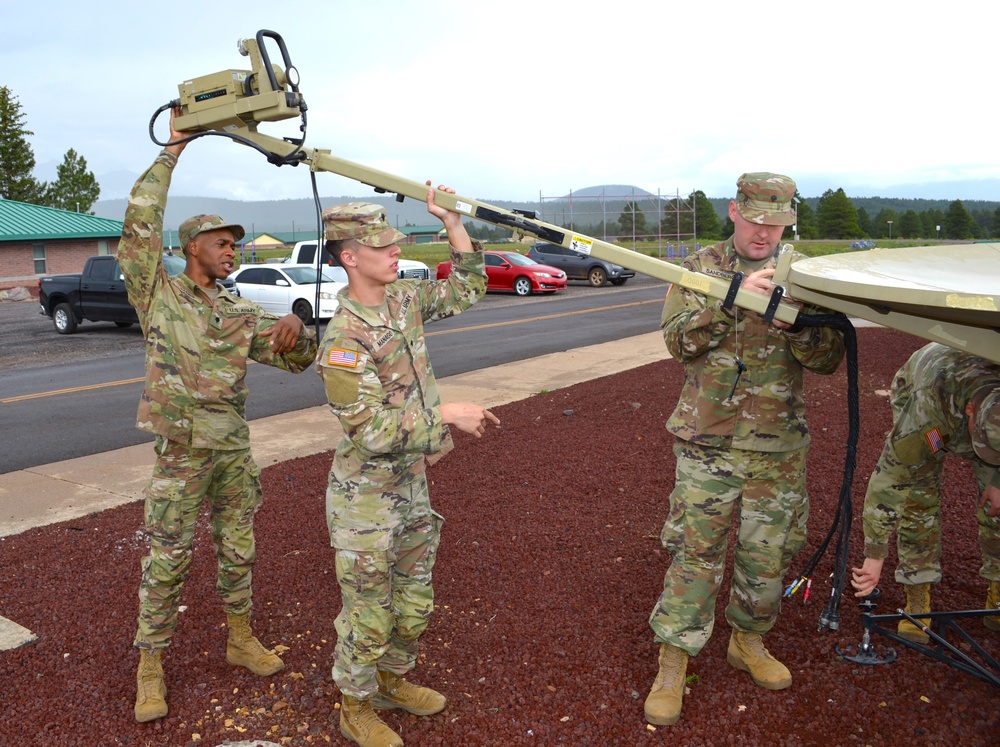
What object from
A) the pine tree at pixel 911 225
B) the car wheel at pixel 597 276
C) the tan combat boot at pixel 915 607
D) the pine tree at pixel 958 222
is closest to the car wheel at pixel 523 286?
the car wheel at pixel 597 276

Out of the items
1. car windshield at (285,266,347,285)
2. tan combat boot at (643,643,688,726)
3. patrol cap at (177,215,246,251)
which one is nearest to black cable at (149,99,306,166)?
patrol cap at (177,215,246,251)

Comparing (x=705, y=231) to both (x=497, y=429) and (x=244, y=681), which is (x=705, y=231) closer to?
(x=497, y=429)

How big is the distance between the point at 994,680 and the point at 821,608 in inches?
41.3

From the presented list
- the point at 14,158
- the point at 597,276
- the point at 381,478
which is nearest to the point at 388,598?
the point at 381,478

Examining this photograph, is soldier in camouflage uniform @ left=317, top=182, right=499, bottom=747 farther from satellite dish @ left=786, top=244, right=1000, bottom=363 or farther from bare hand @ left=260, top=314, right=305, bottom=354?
satellite dish @ left=786, top=244, right=1000, bottom=363

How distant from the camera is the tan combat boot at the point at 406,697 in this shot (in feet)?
11.5

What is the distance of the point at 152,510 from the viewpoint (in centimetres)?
361

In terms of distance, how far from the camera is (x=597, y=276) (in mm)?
30391

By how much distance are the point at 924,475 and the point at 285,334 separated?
2.85 m

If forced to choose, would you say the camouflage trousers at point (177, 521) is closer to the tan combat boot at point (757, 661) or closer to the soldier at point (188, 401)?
the soldier at point (188, 401)

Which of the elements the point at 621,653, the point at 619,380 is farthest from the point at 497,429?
the point at 621,653

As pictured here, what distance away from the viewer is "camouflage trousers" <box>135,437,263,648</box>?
3.62m

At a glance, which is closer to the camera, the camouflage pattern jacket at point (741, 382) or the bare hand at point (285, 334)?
the camouflage pattern jacket at point (741, 382)

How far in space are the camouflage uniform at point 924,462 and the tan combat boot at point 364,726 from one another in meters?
2.22
